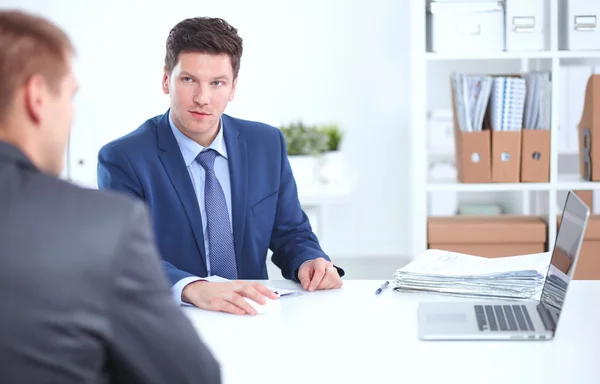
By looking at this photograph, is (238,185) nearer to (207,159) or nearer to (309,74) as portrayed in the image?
(207,159)

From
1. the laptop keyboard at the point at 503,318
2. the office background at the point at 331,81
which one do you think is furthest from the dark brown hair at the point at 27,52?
the office background at the point at 331,81

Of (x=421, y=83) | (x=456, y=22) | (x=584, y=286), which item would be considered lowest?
(x=584, y=286)

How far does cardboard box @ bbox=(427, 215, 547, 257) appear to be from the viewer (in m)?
2.98

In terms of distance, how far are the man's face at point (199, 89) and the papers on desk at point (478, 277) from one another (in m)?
0.62

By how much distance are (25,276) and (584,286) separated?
55.5 inches

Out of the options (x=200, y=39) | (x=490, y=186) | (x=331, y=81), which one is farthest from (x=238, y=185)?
(x=331, y=81)

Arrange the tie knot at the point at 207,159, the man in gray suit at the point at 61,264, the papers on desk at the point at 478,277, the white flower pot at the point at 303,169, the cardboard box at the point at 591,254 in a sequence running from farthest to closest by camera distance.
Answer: the white flower pot at the point at 303,169 → the cardboard box at the point at 591,254 → the tie knot at the point at 207,159 → the papers on desk at the point at 478,277 → the man in gray suit at the point at 61,264

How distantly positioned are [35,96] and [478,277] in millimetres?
1153

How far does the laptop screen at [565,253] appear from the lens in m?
1.43

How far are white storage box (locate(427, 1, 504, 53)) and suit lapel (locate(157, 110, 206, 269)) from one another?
53.8 inches

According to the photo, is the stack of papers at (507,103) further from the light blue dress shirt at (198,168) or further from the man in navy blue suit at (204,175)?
the light blue dress shirt at (198,168)

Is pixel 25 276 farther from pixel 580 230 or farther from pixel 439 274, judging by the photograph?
pixel 439 274

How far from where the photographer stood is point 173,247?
2.02 m

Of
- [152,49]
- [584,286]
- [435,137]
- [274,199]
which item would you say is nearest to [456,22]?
[274,199]
